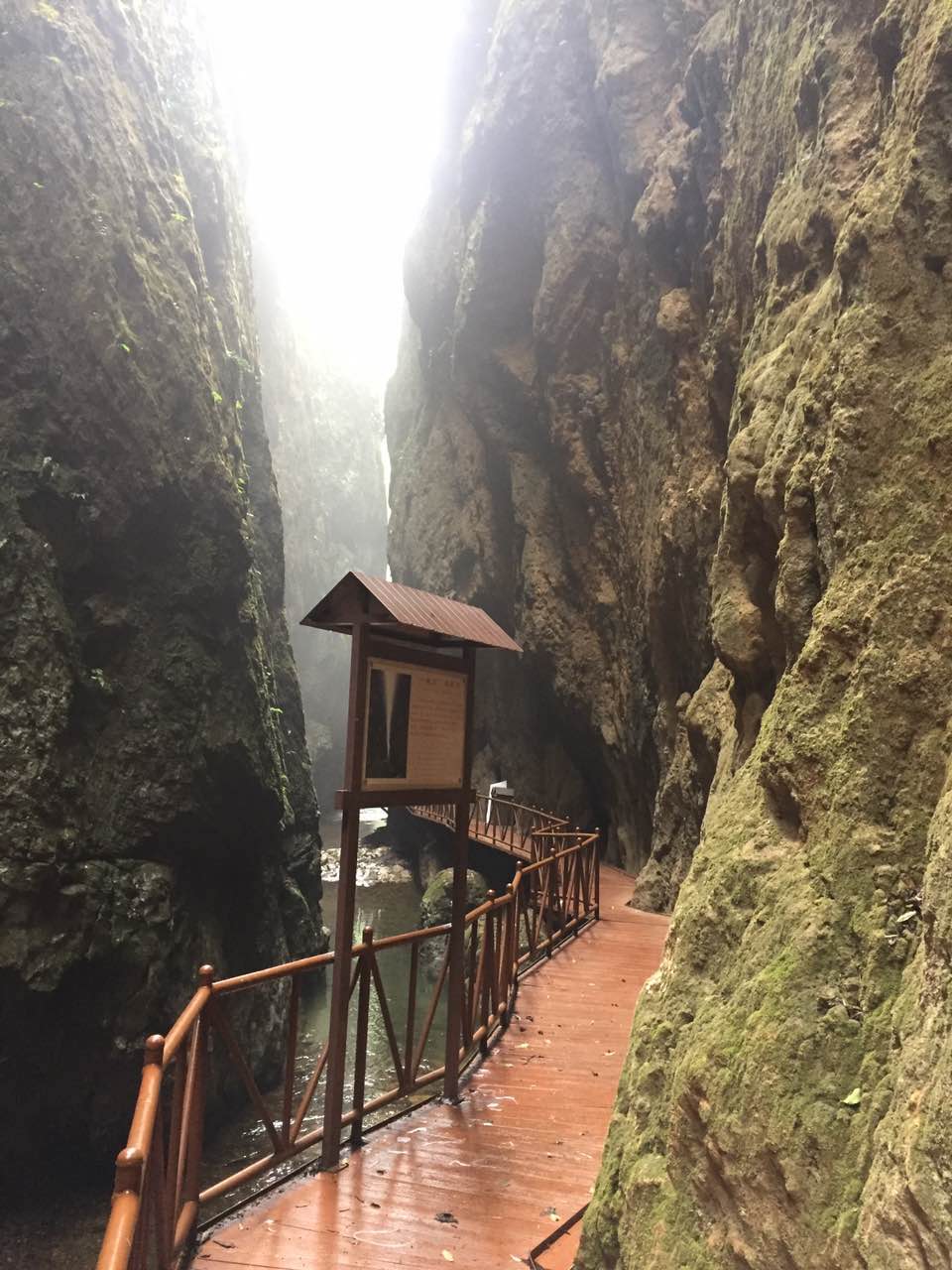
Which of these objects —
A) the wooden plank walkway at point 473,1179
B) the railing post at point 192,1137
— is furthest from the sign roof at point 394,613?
the wooden plank walkway at point 473,1179

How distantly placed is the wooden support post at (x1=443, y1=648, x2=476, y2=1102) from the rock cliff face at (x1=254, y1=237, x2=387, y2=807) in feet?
116

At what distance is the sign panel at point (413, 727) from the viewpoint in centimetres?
492

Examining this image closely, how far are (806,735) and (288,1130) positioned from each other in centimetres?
377

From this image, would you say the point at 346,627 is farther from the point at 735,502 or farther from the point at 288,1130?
the point at 288,1130

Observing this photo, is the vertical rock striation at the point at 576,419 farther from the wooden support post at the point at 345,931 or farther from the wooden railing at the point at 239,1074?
the wooden support post at the point at 345,931

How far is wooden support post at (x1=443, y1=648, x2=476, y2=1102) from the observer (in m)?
5.63

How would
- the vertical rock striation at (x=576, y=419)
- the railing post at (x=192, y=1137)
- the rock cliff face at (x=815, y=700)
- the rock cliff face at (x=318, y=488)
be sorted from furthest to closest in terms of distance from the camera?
the rock cliff face at (x=318, y=488) < the vertical rock striation at (x=576, y=419) < the railing post at (x=192, y=1137) < the rock cliff face at (x=815, y=700)

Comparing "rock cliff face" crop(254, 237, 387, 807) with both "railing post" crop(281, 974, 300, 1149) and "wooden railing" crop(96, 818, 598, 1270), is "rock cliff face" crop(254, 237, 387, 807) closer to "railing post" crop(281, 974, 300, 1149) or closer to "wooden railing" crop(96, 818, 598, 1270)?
"wooden railing" crop(96, 818, 598, 1270)

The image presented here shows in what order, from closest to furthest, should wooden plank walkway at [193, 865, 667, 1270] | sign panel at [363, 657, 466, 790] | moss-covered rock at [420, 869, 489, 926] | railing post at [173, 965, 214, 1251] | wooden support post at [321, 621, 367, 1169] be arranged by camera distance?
railing post at [173, 965, 214, 1251], wooden plank walkway at [193, 865, 667, 1270], wooden support post at [321, 621, 367, 1169], sign panel at [363, 657, 466, 790], moss-covered rock at [420, 869, 489, 926]

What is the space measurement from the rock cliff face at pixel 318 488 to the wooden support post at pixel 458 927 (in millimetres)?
35427

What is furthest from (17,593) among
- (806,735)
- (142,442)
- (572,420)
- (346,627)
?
(572,420)

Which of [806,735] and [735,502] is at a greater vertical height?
[735,502]

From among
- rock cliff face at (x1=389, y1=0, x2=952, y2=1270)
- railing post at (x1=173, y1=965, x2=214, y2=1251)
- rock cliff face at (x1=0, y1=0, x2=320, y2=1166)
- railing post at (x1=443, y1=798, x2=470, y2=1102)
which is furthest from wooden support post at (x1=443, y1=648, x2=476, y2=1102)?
rock cliff face at (x1=0, y1=0, x2=320, y2=1166)

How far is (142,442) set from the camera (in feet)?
36.9
